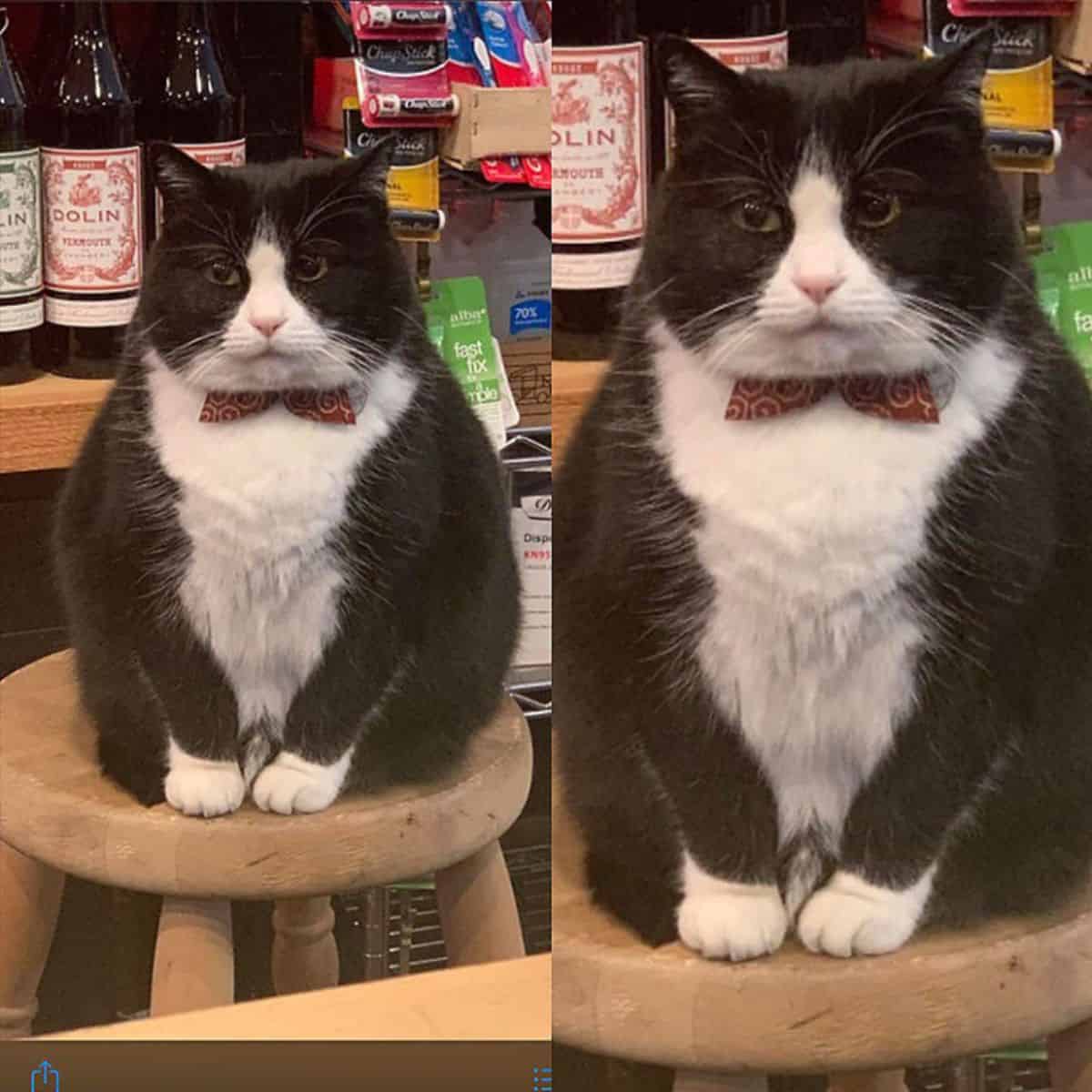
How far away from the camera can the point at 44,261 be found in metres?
1.18

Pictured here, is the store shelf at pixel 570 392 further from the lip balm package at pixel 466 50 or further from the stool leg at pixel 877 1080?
the stool leg at pixel 877 1080

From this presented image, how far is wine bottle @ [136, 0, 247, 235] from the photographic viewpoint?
1.18 m

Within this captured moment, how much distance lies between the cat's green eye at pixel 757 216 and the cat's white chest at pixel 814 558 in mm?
91

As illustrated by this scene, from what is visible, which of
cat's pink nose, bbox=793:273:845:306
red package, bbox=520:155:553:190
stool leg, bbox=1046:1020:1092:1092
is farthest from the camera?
red package, bbox=520:155:553:190

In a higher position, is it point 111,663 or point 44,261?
point 44,261

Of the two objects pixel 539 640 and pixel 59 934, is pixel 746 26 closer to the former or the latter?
pixel 539 640

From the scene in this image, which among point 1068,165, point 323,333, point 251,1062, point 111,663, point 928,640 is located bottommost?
point 251,1062

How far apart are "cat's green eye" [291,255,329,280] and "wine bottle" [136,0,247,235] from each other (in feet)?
0.30

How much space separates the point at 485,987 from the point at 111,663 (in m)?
0.37

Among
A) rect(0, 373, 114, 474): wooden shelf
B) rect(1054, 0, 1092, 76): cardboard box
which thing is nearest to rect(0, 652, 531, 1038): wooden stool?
rect(0, 373, 114, 474): wooden shelf

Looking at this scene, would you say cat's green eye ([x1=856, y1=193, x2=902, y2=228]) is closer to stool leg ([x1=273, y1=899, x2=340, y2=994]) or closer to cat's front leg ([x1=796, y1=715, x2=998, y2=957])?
cat's front leg ([x1=796, y1=715, x2=998, y2=957])

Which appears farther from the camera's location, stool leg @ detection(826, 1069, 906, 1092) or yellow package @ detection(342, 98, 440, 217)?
yellow package @ detection(342, 98, 440, 217)

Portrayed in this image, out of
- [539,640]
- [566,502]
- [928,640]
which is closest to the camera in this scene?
[928,640]

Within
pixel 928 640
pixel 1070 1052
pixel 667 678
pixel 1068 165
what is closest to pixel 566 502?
pixel 667 678
